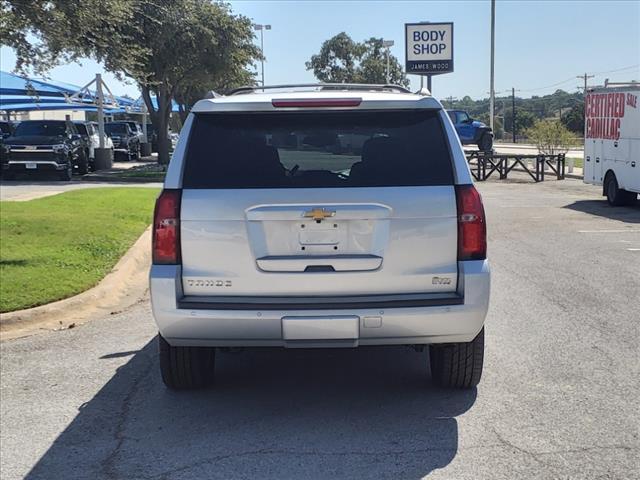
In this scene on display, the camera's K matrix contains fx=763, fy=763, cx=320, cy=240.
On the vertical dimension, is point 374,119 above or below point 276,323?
above

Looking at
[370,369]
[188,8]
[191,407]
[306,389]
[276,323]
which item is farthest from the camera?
[188,8]

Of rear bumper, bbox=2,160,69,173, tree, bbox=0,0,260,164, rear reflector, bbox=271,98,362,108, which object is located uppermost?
tree, bbox=0,0,260,164

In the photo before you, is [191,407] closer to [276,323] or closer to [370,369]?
[276,323]

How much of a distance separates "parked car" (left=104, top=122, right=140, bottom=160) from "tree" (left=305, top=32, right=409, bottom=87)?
40573 millimetres

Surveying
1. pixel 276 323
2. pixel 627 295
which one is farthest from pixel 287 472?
pixel 627 295

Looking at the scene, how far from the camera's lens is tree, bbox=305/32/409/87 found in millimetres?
79125

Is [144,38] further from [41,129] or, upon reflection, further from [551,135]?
[551,135]

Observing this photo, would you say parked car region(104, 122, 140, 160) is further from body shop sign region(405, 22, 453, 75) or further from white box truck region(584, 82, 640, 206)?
white box truck region(584, 82, 640, 206)

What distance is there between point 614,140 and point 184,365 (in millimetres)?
16002

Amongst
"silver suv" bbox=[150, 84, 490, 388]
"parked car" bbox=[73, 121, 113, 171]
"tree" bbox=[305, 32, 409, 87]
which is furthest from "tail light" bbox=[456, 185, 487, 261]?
"tree" bbox=[305, 32, 409, 87]

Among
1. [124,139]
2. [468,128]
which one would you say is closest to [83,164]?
[124,139]

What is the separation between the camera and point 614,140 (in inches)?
732

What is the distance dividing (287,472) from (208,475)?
16.6 inches

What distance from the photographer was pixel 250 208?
14.8 ft
